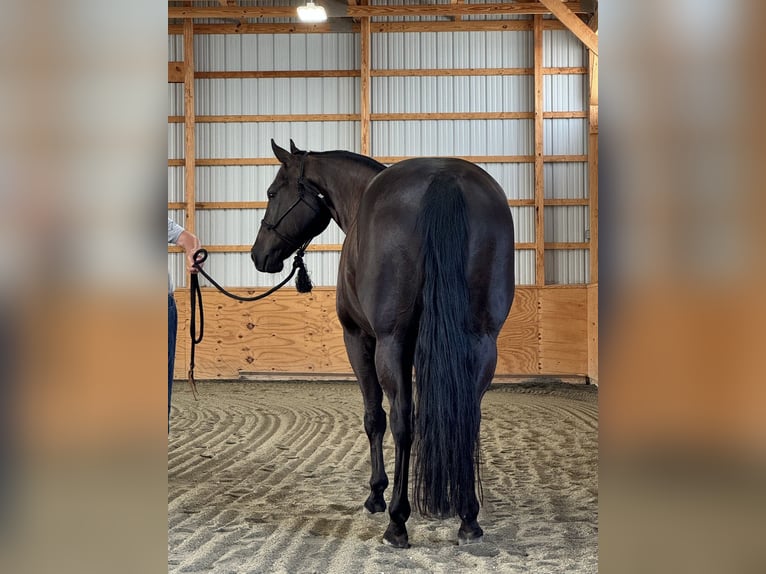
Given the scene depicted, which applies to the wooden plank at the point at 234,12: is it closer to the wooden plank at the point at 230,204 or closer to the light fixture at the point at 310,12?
the light fixture at the point at 310,12

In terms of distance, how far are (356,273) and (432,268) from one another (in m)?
0.44

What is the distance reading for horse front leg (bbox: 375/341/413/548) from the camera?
277 cm

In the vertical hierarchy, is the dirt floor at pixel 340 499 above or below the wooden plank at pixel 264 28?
below

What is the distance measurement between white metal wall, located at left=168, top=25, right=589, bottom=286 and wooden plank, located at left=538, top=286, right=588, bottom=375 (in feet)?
2.09

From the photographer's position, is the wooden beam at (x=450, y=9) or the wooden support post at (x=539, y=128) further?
the wooden support post at (x=539, y=128)

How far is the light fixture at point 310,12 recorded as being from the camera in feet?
30.4

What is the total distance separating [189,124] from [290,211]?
7593 millimetres

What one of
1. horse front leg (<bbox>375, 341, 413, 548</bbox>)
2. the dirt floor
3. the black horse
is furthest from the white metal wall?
horse front leg (<bbox>375, 341, 413, 548</bbox>)

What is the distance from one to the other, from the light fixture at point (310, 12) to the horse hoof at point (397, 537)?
7.73 m

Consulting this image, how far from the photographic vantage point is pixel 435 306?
262 centimetres

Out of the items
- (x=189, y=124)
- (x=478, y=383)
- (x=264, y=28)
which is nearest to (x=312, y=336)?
(x=189, y=124)

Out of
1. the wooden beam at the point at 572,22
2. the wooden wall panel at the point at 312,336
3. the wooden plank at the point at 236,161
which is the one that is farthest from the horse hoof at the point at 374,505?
the wooden plank at the point at 236,161

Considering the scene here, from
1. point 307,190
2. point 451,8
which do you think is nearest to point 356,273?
point 307,190
